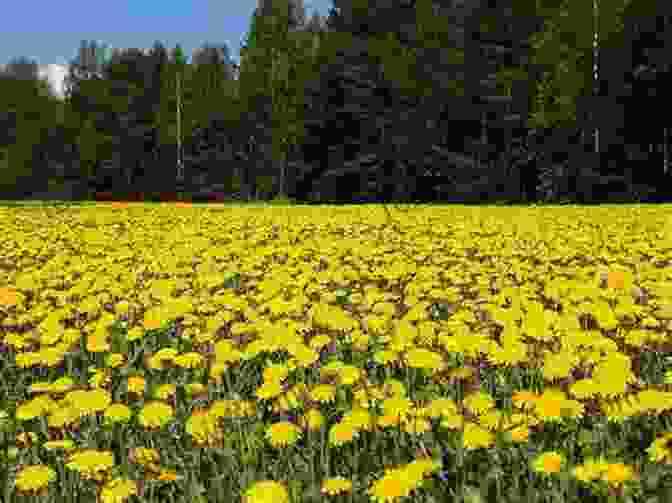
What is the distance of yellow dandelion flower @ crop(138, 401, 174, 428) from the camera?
3.21 meters

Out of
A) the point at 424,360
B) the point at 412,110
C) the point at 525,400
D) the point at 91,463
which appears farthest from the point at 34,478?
the point at 412,110

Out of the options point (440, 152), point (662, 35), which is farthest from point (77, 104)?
point (662, 35)

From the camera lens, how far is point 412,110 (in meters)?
44.2

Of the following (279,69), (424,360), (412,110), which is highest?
(279,69)

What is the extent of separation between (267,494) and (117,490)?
615 millimetres

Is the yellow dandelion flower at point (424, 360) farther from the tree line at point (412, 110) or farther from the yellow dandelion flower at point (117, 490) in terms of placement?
the tree line at point (412, 110)

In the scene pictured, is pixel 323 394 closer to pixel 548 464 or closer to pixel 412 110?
pixel 548 464

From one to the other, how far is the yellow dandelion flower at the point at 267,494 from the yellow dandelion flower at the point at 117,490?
491mm

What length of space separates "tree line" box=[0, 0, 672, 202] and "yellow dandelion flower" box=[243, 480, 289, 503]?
3338 centimetres

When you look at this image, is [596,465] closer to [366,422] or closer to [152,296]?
[366,422]

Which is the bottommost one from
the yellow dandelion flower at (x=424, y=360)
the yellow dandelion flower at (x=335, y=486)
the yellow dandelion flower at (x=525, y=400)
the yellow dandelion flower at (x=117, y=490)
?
the yellow dandelion flower at (x=117, y=490)

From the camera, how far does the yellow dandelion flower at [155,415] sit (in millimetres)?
3209

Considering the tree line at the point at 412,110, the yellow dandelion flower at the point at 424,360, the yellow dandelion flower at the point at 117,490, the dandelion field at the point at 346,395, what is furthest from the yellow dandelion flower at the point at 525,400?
the tree line at the point at 412,110

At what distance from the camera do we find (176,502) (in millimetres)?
3014
